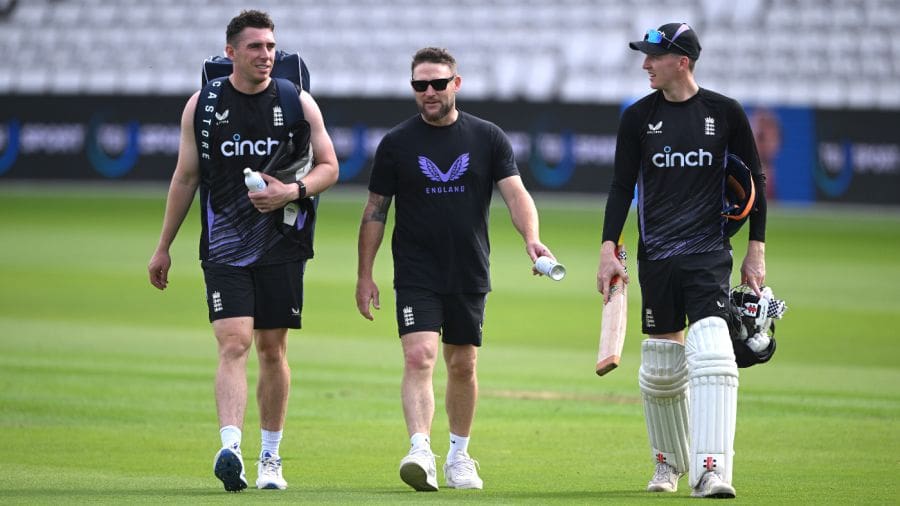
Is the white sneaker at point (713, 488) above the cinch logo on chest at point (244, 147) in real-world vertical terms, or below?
below

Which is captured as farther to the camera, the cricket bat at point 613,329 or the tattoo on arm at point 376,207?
the tattoo on arm at point 376,207

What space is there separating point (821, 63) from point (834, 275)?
15.9 meters

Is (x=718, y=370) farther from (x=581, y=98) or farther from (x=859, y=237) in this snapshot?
(x=581, y=98)

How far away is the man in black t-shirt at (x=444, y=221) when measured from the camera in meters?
8.10

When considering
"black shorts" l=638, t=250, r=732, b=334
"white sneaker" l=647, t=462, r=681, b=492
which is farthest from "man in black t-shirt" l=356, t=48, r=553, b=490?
"white sneaker" l=647, t=462, r=681, b=492

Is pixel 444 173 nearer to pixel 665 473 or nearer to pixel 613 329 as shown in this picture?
pixel 613 329

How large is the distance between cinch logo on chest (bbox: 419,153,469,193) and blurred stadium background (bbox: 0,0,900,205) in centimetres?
2475

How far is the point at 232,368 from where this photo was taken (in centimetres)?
788

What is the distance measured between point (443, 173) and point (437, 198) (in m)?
0.13

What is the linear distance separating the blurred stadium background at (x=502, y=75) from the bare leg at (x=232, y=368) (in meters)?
25.4

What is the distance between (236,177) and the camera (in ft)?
26.4

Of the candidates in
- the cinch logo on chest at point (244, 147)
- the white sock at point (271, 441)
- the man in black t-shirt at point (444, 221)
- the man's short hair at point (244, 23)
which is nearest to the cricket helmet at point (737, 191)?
the man in black t-shirt at point (444, 221)

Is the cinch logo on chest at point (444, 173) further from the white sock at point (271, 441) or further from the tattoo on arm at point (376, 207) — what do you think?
the white sock at point (271, 441)

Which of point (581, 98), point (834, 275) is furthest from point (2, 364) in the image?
point (581, 98)
